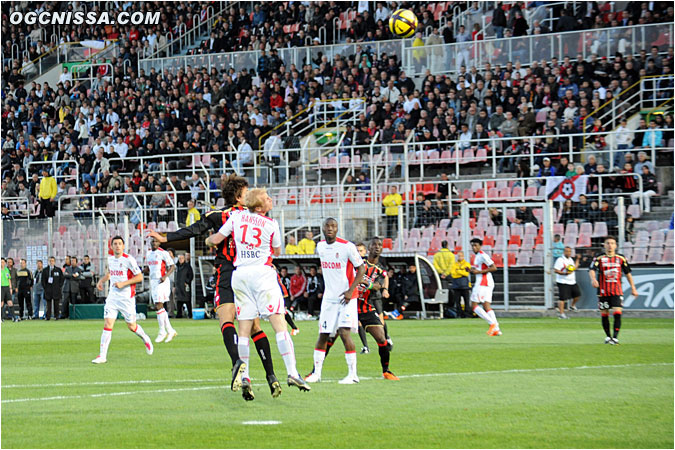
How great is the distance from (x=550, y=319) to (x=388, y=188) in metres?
6.86

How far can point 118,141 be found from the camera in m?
40.2

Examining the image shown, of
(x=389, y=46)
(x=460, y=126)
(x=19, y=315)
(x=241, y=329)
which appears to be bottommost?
(x=19, y=315)

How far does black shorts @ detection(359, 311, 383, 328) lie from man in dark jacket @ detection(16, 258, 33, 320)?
21.8m

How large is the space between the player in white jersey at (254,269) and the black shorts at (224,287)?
2.90 feet

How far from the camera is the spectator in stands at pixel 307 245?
30.6m

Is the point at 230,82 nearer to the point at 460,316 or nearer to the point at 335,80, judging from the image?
the point at 335,80

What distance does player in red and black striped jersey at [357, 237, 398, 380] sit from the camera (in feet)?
42.4

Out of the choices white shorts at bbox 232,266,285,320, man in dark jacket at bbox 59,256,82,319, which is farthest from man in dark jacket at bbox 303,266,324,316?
white shorts at bbox 232,266,285,320

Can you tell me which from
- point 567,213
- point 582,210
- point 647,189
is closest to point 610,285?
point 582,210

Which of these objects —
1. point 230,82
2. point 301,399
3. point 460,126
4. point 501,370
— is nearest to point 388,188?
point 460,126

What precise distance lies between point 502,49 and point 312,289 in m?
11.6

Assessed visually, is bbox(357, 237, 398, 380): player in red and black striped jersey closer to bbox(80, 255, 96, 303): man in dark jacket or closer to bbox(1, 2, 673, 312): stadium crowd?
bbox(1, 2, 673, 312): stadium crowd

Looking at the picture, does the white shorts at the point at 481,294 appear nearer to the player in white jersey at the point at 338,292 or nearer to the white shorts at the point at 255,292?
the player in white jersey at the point at 338,292

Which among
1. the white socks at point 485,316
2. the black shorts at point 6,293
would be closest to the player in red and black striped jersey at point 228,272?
the white socks at point 485,316
